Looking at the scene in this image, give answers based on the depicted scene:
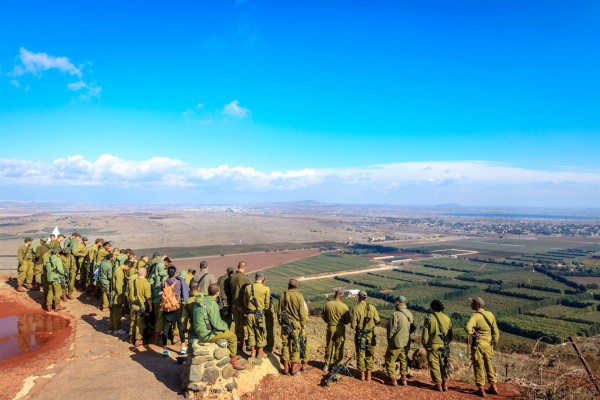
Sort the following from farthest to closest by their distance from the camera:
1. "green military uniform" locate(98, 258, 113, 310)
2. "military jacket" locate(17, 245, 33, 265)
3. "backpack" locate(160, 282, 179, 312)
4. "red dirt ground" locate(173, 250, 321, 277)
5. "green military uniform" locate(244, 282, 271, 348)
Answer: "red dirt ground" locate(173, 250, 321, 277), "military jacket" locate(17, 245, 33, 265), "green military uniform" locate(98, 258, 113, 310), "backpack" locate(160, 282, 179, 312), "green military uniform" locate(244, 282, 271, 348)

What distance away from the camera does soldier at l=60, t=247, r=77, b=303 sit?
51.6ft

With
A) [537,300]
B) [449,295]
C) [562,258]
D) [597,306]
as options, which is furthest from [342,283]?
[562,258]

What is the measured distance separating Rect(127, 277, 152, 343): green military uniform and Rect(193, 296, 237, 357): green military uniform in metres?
3.18

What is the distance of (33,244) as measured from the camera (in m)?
18.1

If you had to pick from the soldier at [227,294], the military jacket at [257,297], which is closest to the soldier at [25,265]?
the soldier at [227,294]

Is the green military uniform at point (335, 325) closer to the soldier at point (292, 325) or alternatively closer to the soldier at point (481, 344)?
the soldier at point (292, 325)

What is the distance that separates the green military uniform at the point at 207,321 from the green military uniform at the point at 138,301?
3.18m

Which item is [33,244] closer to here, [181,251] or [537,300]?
[537,300]

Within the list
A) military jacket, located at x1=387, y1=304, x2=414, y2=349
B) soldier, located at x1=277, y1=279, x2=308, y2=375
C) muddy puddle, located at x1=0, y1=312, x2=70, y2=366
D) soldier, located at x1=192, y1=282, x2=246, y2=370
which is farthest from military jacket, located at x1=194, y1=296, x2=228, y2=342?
muddy puddle, located at x1=0, y1=312, x2=70, y2=366

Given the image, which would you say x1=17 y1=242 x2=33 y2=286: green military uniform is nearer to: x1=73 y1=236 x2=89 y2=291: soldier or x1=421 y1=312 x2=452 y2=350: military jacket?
x1=73 y1=236 x2=89 y2=291: soldier

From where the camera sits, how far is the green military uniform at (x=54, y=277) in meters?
14.1

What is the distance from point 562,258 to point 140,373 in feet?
461

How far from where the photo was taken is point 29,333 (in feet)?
41.3

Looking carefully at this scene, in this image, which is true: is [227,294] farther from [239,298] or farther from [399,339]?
[399,339]
